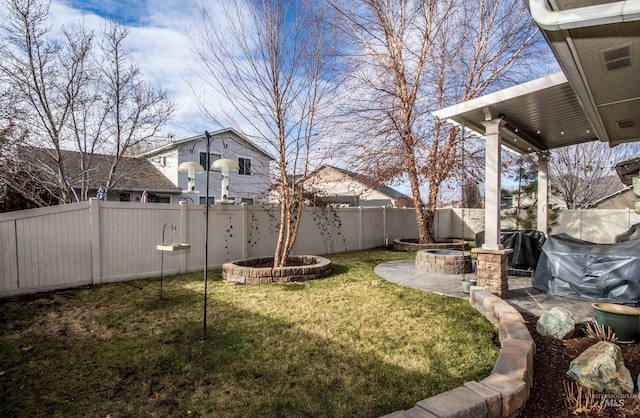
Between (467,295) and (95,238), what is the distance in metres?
6.11

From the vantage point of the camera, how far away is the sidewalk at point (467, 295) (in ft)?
13.6

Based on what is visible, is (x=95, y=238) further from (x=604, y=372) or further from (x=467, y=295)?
(x=604, y=372)

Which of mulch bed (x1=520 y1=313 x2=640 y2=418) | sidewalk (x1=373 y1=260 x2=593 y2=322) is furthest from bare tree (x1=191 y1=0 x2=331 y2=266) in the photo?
mulch bed (x1=520 y1=313 x2=640 y2=418)

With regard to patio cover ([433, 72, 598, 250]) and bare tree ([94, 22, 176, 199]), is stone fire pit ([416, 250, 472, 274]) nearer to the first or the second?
patio cover ([433, 72, 598, 250])

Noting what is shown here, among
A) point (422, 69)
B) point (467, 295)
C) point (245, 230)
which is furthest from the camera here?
point (422, 69)

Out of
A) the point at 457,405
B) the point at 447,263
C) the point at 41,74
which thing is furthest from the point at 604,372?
the point at 41,74

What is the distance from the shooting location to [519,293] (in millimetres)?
4906

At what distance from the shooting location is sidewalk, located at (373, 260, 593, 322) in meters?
4.15

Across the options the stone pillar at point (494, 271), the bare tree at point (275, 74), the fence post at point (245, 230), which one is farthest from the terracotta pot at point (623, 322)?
the fence post at point (245, 230)

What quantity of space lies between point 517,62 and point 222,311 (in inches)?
460

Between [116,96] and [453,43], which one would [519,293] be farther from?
[116,96]

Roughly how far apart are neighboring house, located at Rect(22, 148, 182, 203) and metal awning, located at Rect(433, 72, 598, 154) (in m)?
8.73

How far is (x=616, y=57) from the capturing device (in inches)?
119

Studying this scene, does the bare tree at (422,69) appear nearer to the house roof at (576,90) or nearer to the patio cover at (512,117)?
the house roof at (576,90)
